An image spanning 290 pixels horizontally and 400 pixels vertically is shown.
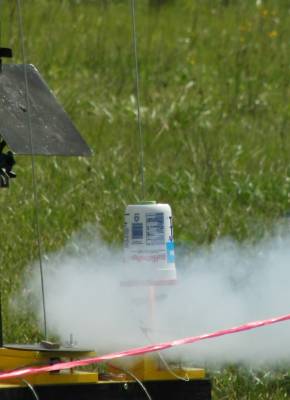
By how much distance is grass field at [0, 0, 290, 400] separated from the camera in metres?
8.58

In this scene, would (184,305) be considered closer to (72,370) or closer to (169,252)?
(169,252)

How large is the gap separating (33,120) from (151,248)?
72 cm

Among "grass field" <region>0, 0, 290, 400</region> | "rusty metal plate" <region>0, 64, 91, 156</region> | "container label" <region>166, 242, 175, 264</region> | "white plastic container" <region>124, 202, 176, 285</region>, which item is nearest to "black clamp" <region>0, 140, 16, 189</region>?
"rusty metal plate" <region>0, 64, 91, 156</region>

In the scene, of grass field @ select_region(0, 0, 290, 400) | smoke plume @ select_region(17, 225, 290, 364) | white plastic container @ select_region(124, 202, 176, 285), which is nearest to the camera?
white plastic container @ select_region(124, 202, 176, 285)

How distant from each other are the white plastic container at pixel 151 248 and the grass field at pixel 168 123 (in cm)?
170

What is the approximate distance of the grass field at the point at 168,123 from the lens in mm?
8578

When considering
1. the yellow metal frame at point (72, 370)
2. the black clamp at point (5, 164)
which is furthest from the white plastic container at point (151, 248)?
the black clamp at point (5, 164)

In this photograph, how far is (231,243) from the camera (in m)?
8.26

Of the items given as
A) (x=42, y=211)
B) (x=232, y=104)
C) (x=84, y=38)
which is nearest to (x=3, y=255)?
(x=42, y=211)

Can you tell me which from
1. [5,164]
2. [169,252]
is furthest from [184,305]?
[5,164]

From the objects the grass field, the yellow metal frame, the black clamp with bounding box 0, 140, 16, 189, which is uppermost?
the grass field

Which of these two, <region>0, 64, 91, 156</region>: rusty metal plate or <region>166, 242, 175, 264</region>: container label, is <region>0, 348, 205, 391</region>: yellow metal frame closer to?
<region>166, 242, 175, 264</region>: container label

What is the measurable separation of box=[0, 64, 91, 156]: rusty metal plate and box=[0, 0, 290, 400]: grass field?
6.07ft

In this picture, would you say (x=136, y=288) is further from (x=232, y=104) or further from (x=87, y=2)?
(x=87, y=2)
